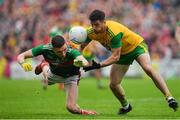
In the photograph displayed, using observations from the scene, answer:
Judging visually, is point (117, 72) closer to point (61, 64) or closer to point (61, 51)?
point (61, 64)

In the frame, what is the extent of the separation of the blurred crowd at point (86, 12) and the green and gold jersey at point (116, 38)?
21.3 meters

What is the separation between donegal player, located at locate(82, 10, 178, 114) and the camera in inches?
577

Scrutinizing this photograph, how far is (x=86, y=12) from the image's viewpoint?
120 ft

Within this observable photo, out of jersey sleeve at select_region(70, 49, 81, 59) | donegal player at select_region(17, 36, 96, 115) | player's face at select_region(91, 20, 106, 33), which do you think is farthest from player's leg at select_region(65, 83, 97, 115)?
player's face at select_region(91, 20, 106, 33)

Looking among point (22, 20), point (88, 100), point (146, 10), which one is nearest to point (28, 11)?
point (22, 20)

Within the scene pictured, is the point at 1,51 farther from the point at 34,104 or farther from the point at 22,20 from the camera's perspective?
the point at 34,104

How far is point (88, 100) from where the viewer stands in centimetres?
2150

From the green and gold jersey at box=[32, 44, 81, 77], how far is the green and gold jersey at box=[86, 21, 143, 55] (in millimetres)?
606

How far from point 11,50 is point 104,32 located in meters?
23.9

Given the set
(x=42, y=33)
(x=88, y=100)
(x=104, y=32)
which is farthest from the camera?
(x=42, y=33)

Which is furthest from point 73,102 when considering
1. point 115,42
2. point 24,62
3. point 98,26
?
point 98,26

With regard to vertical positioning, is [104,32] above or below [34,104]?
above

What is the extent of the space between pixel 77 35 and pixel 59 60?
0.75m

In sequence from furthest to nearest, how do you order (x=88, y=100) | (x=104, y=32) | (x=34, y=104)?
(x=88, y=100)
(x=34, y=104)
(x=104, y=32)
